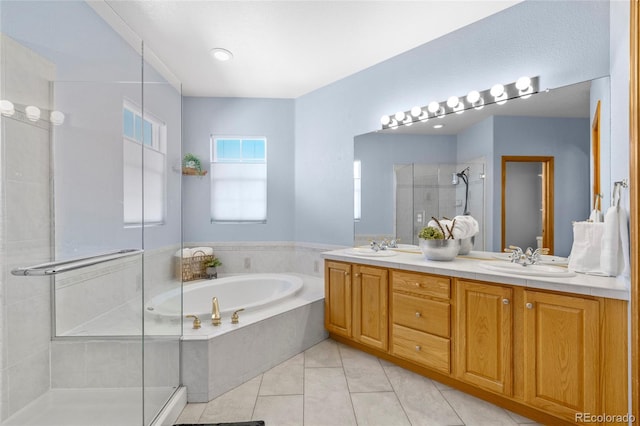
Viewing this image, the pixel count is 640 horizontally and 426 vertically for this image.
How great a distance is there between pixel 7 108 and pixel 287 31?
186cm

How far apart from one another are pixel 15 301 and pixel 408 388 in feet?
7.22

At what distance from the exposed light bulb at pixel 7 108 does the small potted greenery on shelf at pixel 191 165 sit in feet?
7.25

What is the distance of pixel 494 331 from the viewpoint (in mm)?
1780

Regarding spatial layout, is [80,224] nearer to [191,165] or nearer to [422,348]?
[191,165]

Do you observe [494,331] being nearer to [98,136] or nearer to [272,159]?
[98,136]

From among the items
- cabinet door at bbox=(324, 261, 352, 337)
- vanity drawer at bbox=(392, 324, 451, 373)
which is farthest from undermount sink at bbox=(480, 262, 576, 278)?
cabinet door at bbox=(324, 261, 352, 337)

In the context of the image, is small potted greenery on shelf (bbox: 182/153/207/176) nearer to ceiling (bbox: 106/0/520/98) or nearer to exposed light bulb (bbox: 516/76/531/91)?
ceiling (bbox: 106/0/520/98)

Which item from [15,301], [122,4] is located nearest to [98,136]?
[15,301]

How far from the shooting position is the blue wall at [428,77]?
6.24 ft

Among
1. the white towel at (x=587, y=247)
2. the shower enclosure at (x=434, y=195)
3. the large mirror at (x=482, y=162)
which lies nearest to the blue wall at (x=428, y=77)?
the large mirror at (x=482, y=162)

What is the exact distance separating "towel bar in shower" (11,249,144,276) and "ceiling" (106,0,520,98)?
1718 mm

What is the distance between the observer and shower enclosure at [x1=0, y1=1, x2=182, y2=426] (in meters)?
1.26

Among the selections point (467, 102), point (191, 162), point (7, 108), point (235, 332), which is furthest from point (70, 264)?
point (467, 102)

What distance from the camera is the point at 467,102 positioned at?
2387mm
